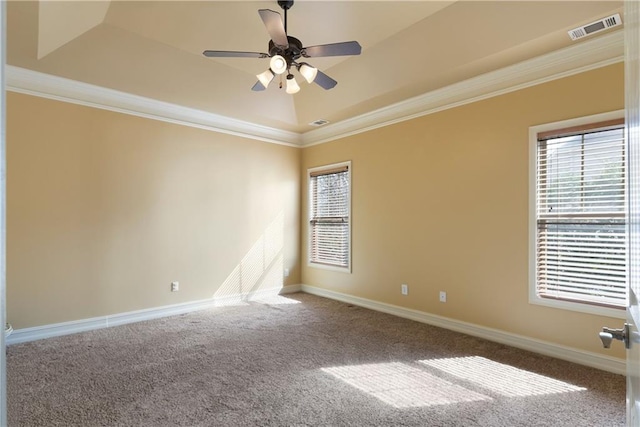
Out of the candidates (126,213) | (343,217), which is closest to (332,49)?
(343,217)

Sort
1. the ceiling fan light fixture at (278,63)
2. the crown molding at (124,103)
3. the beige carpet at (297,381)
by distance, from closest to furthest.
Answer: the beige carpet at (297,381)
the ceiling fan light fixture at (278,63)
the crown molding at (124,103)

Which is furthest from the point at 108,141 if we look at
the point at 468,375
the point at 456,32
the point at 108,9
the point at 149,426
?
the point at 468,375

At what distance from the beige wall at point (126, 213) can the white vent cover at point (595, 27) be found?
416cm

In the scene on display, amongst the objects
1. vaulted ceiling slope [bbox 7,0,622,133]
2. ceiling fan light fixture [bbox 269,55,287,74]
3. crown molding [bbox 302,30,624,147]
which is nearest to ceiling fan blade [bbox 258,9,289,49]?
ceiling fan light fixture [bbox 269,55,287,74]

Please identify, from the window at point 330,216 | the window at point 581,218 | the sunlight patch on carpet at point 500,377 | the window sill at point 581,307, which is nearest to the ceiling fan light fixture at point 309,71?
the window at point 581,218

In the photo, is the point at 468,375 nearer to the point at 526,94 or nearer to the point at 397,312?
the point at 397,312

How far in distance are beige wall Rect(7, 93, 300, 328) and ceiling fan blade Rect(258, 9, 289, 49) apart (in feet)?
8.65

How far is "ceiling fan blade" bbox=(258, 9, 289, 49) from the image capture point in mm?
2281

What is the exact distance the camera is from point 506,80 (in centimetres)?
350

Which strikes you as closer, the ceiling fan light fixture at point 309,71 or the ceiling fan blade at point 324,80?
the ceiling fan light fixture at point 309,71

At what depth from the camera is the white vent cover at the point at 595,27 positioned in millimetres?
2580

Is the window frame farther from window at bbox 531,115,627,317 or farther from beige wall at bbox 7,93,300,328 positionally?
window at bbox 531,115,627,317

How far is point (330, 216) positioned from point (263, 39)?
2.96 metres

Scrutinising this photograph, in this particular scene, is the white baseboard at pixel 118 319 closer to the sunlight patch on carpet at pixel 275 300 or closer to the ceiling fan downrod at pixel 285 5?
the sunlight patch on carpet at pixel 275 300
